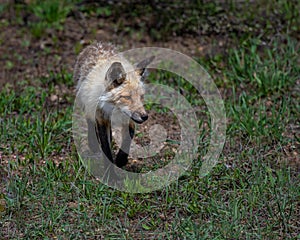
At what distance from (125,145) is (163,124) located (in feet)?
3.74

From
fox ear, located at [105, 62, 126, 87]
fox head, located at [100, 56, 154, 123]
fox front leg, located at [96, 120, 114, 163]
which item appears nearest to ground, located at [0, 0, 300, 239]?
fox front leg, located at [96, 120, 114, 163]

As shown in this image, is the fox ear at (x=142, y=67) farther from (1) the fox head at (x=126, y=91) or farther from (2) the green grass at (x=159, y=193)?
(2) the green grass at (x=159, y=193)

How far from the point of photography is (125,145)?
585 centimetres

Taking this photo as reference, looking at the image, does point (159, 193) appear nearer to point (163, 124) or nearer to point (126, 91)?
point (126, 91)

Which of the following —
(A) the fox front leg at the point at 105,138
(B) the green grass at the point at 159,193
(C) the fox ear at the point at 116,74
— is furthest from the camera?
(A) the fox front leg at the point at 105,138

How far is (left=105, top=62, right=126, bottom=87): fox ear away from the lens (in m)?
5.35

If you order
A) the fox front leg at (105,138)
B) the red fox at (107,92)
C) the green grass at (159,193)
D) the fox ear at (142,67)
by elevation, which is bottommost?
the green grass at (159,193)

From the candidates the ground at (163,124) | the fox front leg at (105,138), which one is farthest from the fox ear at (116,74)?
the ground at (163,124)

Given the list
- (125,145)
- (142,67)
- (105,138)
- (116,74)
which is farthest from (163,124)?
(116,74)

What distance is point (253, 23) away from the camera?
8344 millimetres

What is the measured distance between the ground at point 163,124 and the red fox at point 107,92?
34 cm

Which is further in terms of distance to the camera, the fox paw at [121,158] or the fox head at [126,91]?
the fox paw at [121,158]

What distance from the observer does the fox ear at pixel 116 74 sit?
5352 millimetres

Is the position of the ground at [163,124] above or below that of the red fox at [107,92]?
below
